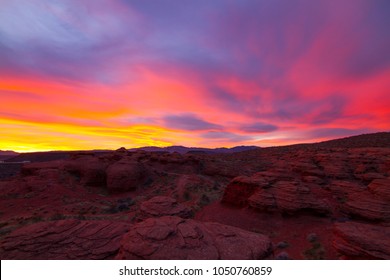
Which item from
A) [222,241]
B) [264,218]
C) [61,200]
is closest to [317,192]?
[264,218]

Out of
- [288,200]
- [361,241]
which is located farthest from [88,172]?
[361,241]

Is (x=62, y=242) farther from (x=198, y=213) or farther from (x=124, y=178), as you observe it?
(x=124, y=178)

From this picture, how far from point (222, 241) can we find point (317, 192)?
1518 centimetres

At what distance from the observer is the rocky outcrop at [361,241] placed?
912 centimetres

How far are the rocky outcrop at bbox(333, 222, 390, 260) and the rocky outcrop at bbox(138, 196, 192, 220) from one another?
9.55 metres

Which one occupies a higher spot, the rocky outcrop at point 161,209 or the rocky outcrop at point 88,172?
the rocky outcrop at point 88,172

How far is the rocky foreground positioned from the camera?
8.38m

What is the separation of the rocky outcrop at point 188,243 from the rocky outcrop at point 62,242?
122 centimetres

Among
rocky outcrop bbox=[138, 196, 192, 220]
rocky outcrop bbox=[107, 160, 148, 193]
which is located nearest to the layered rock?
rocky outcrop bbox=[138, 196, 192, 220]

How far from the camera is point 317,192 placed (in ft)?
65.4

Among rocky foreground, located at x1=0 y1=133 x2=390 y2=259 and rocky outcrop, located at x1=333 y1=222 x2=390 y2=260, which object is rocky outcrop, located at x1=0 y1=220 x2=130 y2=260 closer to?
rocky foreground, located at x1=0 y1=133 x2=390 y2=259

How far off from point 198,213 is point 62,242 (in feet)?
40.8

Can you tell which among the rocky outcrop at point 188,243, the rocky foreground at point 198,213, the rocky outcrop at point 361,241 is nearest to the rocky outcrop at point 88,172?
the rocky foreground at point 198,213

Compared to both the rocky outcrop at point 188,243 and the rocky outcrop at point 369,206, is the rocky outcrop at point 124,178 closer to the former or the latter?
the rocky outcrop at point 188,243
